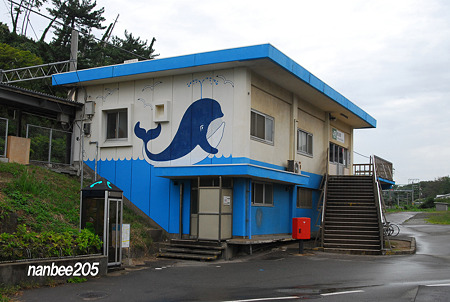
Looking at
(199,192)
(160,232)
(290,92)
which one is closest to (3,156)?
(160,232)

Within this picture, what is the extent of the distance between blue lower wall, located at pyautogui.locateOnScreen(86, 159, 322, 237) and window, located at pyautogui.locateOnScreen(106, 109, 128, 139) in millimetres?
1221

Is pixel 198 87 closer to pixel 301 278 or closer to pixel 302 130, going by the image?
pixel 302 130

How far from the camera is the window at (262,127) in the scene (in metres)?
18.7

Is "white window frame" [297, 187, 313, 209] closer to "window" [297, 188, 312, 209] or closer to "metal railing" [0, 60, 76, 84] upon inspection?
"window" [297, 188, 312, 209]

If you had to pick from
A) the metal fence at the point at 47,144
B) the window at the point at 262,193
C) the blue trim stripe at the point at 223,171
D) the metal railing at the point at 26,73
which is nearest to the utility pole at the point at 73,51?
the metal railing at the point at 26,73

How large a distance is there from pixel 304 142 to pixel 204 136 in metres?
7.02

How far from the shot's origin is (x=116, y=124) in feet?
68.4

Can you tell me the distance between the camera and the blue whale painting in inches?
719

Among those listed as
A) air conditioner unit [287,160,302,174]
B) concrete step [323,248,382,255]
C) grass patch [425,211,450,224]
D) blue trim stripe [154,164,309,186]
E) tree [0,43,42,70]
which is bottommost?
concrete step [323,248,382,255]

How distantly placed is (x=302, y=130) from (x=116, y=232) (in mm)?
12020

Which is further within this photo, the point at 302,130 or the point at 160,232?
the point at 302,130

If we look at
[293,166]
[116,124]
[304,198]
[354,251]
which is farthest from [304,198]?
[116,124]

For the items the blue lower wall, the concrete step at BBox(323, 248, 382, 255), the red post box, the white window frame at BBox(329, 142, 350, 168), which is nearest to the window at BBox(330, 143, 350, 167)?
the white window frame at BBox(329, 142, 350, 168)

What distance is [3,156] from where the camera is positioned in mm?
18953
